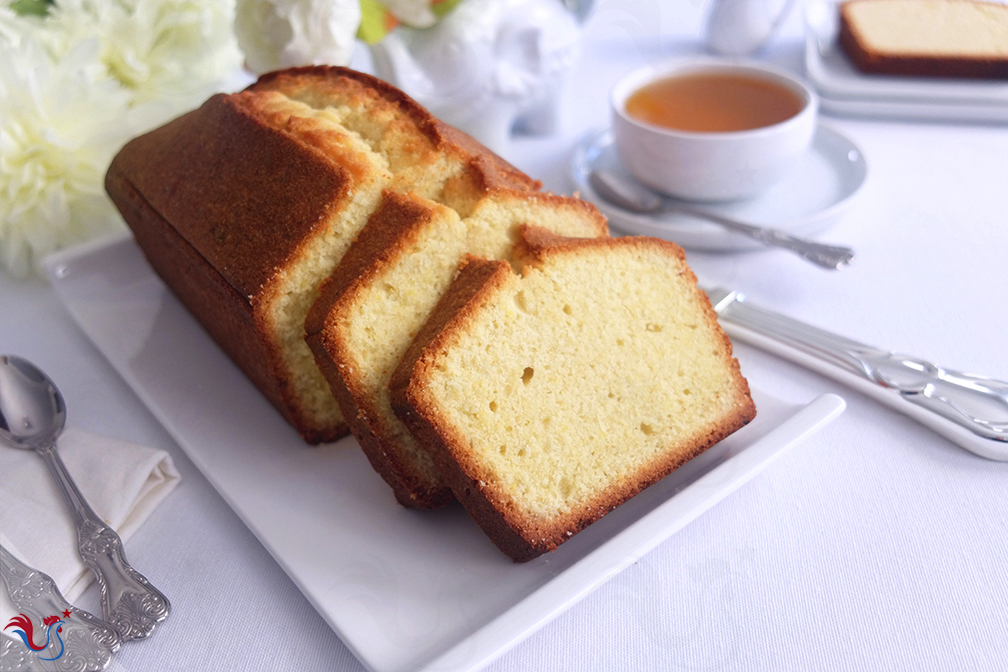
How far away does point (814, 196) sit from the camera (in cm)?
214

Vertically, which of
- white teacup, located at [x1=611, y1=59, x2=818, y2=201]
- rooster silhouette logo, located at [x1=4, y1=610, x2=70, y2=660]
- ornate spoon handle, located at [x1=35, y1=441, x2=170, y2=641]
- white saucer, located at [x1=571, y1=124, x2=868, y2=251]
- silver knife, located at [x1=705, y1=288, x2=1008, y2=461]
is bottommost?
ornate spoon handle, located at [x1=35, y1=441, x2=170, y2=641]

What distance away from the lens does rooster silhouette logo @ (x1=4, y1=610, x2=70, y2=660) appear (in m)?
1.13

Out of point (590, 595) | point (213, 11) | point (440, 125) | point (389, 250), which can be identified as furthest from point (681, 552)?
point (213, 11)

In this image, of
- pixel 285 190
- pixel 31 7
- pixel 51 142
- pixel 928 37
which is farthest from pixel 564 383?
pixel 928 37

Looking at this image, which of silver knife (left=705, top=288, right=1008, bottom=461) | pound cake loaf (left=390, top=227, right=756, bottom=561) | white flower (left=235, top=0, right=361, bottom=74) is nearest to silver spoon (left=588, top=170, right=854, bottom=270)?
silver knife (left=705, top=288, right=1008, bottom=461)

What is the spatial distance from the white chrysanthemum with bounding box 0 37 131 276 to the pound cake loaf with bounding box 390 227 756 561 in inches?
47.4

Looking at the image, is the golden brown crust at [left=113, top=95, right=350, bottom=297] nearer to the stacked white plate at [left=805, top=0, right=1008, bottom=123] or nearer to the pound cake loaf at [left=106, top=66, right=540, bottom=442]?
the pound cake loaf at [left=106, top=66, right=540, bottom=442]

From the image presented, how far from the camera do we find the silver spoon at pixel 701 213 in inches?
72.3

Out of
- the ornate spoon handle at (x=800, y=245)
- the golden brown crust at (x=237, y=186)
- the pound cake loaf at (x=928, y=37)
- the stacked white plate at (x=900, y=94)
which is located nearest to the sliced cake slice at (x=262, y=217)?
the golden brown crust at (x=237, y=186)

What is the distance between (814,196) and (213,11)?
1689mm

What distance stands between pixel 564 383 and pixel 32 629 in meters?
0.88

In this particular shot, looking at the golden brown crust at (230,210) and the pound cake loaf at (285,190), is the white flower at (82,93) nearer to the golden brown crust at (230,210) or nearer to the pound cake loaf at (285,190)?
the golden brown crust at (230,210)

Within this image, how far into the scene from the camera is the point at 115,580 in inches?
49.4

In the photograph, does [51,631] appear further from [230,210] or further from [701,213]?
[701,213]
